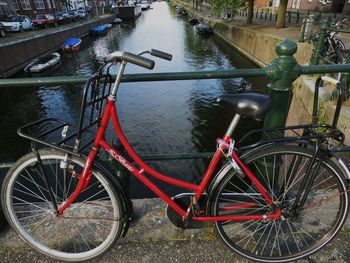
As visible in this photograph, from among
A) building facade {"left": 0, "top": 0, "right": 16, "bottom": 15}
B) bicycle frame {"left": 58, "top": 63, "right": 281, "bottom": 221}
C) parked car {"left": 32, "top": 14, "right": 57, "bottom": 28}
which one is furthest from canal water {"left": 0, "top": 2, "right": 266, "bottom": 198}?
building facade {"left": 0, "top": 0, "right": 16, "bottom": 15}

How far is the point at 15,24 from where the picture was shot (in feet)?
86.8

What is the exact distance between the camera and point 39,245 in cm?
205

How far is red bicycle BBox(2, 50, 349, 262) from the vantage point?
1.74 metres

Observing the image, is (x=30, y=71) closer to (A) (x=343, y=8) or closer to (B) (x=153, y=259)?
(B) (x=153, y=259)

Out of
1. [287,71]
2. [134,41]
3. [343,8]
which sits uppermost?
[287,71]

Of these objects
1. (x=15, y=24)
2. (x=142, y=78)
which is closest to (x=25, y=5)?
(x=15, y=24)

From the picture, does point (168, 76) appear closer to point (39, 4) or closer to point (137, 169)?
point (137, 169)

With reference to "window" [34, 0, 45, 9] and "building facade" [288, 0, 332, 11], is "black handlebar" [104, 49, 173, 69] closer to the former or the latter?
"building facade" [288, 0, 332, 11]

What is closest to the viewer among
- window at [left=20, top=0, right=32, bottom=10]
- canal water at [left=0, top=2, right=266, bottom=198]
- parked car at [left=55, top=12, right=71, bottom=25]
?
Result: canal water at [left=0, top=2, right=266, bottom=198]

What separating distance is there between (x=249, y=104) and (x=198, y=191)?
0.71m

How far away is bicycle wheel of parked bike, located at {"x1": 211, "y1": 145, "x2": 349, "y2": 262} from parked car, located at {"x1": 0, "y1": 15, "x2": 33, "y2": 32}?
100.0ft

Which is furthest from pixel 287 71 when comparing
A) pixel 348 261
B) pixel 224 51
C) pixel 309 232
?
pixel 224 51

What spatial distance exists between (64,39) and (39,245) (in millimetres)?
33179

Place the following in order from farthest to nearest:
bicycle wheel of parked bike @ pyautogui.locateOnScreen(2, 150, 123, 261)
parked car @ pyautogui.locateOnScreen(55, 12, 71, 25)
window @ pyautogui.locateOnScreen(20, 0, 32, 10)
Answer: window @ pyautogui.locateOnScreen(20, 0, 32, 10) < parked car @ pyautogui.locateOnScreen(55, 12, 71, 25) < bicycle wheel of parked bike @ pyautogui.locateOnScreen(2, 150, 123, 261)
